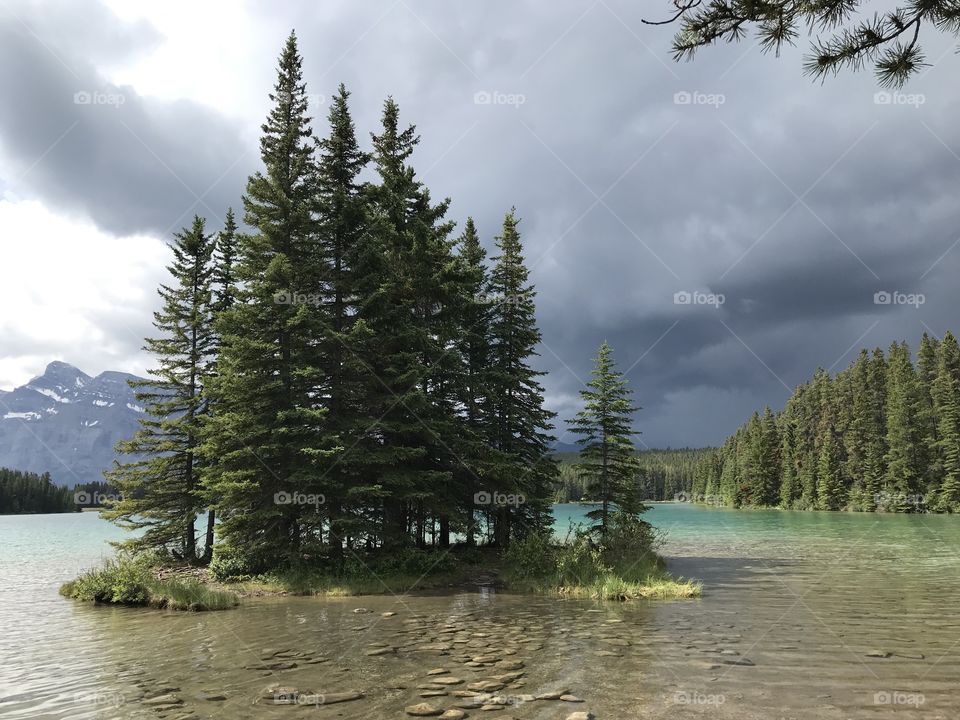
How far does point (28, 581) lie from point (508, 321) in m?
27.7

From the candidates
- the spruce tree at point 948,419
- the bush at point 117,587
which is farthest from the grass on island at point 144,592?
the spruce tree at point 948,419

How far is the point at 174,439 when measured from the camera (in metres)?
30.5

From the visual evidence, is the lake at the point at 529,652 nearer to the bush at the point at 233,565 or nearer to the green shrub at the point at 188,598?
the green shrub at the point at 188,598

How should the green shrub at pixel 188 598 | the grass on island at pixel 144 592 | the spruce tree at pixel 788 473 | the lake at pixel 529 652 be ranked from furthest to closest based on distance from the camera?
the spruce tree at pixel 788 473, the grass on island at pixel 144 592, the green shrub at pixel 188 598, the lake at pixel 529 652

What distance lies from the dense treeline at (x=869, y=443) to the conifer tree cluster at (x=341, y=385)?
83.3m

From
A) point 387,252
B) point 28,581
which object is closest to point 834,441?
point 387,252

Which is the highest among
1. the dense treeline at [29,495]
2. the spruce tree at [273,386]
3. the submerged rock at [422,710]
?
the spruce tree at [273,386]

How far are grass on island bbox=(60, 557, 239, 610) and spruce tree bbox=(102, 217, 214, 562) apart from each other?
699 centimetres

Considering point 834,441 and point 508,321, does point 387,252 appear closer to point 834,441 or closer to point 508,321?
point 508,321

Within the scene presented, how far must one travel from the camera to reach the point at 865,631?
1384 cm

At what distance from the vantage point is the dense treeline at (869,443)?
83.3m

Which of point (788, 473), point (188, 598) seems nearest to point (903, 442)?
point (788, 473)

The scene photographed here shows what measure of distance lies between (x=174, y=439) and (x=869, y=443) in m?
105

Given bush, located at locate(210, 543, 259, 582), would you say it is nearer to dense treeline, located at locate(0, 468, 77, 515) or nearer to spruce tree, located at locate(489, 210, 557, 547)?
spruce tree, located at locate(489, 210, 557, 547)
